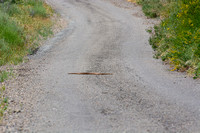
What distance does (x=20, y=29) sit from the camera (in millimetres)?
17953

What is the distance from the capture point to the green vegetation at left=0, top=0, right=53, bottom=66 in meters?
14.4

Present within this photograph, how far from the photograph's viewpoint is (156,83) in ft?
30.4

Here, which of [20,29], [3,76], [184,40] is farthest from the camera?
[20,29]

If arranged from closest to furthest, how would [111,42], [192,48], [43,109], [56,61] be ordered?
[43,109], [192,48], [56,61], [111,42]

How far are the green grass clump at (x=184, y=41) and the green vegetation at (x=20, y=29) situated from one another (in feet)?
19.2

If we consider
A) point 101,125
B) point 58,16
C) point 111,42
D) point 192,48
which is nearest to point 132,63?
point 192,48

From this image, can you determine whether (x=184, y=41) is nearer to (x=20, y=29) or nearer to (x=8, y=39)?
(x=8, y=39)

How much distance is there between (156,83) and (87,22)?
49.3ft

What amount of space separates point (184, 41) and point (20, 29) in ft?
33.0

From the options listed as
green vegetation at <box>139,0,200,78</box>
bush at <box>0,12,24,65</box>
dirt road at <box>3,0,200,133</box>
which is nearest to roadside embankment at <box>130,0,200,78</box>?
green vegetation at <box>139,0,200,78</box>

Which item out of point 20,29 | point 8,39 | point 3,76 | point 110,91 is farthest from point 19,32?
point 110,91

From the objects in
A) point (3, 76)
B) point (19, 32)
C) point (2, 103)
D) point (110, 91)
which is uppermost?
point (110, 91)

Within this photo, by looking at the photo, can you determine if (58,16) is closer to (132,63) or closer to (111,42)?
(111,42)

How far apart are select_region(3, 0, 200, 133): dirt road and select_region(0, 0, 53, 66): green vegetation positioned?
939mm
